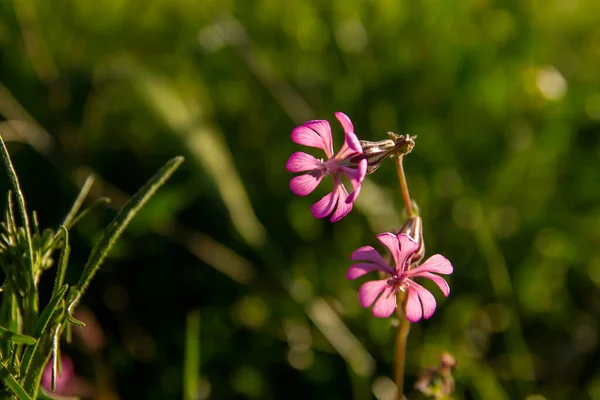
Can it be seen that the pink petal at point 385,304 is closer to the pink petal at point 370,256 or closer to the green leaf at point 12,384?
the pink petal at point 370,256

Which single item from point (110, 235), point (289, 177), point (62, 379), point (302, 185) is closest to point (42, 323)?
point (110, 235)

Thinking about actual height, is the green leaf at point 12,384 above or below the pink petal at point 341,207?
below

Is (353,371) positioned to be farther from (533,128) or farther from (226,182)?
(533,128)

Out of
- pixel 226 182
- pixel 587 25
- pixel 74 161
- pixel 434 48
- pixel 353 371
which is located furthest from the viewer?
pixel 587 25

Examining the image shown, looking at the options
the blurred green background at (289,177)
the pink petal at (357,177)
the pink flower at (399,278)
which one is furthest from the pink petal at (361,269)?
the blurred green background at (289,177)

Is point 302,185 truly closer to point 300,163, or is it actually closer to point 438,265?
point 300,163

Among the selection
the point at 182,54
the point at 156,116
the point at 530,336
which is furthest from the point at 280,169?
the point at 530,336

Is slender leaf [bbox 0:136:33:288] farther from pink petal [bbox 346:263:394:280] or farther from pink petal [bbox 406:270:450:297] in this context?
pink petal [bbox 406:270:450:297]
